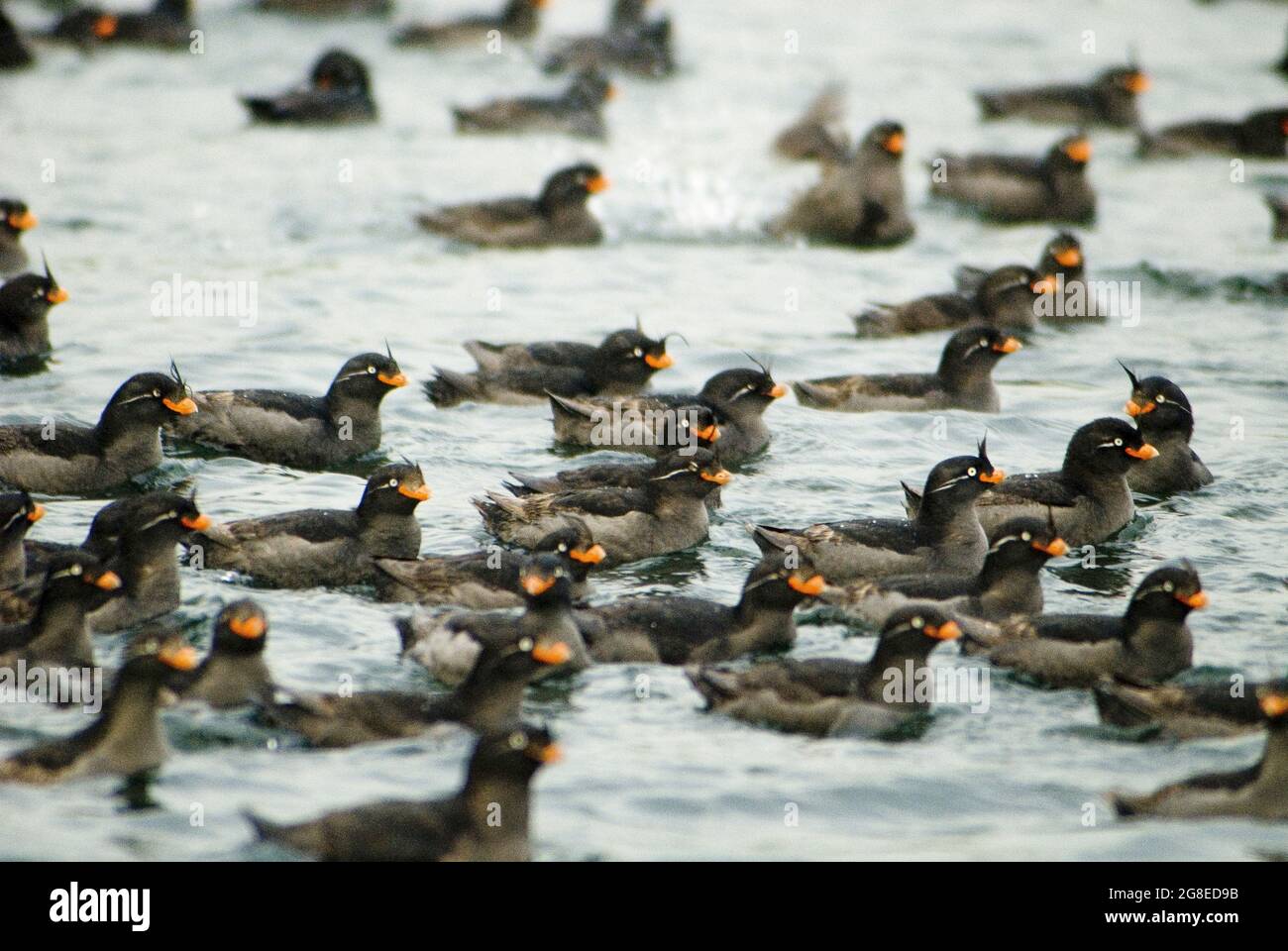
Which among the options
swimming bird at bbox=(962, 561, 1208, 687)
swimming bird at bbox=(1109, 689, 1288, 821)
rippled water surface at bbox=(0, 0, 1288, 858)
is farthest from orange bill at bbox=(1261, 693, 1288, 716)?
swimming bird at bbox=(962, 561, 1208, 687)

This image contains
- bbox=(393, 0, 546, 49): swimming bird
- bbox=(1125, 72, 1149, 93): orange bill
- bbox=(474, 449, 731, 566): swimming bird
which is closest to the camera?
bbox=(474, 449, 731, 566): swimming bird

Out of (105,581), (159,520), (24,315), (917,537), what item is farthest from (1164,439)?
(24,315)

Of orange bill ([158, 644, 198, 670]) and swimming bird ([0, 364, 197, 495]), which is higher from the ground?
swimming bird ([0, 364, 197, 495])

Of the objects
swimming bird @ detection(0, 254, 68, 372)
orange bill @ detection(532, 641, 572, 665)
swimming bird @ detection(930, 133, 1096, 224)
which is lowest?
Result: orange bill @ detection(532, 641, 572, 665)

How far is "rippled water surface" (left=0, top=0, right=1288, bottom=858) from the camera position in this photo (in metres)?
10.1

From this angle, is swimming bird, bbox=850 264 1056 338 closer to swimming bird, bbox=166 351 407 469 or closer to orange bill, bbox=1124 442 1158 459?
orange bill, bbox=1124 442 1158 459

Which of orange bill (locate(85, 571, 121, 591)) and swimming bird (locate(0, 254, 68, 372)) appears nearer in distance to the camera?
orange bill (locate(85, 571, 121, 591))

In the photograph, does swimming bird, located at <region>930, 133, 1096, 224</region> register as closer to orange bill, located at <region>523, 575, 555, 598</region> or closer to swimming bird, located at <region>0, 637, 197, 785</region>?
orange bill, located at <region>523, 575, 555, 598</region>

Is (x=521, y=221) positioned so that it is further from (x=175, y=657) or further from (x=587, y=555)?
(x=175, y=657)

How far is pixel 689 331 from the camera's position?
66.6ft

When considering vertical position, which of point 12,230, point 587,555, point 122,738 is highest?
point 12,230

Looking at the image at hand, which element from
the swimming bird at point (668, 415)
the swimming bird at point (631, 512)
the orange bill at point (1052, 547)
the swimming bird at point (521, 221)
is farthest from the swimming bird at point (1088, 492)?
the swimming bird at point (521, 221)

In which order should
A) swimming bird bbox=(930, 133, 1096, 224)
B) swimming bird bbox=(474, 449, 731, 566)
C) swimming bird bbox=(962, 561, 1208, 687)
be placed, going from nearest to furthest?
swimming bird bbox=(962, 561, 1208, 687) < swimming bird bbox=(474, 449, 731, 566) < swimming bird bbox=(930, 133, 1096, 224)

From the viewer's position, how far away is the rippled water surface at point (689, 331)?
10.1 meters
